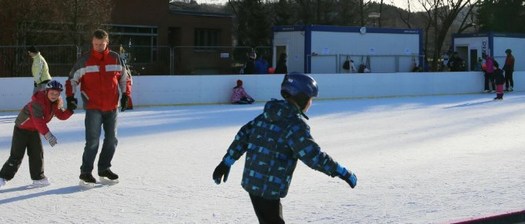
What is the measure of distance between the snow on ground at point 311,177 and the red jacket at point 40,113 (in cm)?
61

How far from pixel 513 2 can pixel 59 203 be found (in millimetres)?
50066

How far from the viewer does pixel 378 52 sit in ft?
92.8

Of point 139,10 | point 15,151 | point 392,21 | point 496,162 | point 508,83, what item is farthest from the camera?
point 392,21

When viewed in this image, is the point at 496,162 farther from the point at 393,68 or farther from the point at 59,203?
the point at 393,68

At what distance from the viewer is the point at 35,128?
6930mm

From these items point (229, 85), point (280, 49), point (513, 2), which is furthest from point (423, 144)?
point (513, 2)

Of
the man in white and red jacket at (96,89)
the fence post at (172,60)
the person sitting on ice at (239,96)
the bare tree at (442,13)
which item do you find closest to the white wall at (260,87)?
the person sitting on ice at (239,96)

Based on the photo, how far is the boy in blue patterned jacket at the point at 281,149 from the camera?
156 inches

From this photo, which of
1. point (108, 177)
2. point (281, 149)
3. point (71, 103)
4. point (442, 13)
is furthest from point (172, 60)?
point (442, 13)

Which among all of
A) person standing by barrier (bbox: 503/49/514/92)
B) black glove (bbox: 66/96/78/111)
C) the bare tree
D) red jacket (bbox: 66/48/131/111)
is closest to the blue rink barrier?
red jacket (bbox: 66/48/131/111)

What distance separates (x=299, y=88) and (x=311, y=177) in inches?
147

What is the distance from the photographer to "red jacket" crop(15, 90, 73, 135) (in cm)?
663

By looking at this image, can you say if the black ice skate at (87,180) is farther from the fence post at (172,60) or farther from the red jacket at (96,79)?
the fence post at (172,60)

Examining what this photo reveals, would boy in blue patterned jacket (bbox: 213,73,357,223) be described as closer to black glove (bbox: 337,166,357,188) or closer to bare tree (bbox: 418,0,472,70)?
black glove (bbox: 337,166,357,188)
